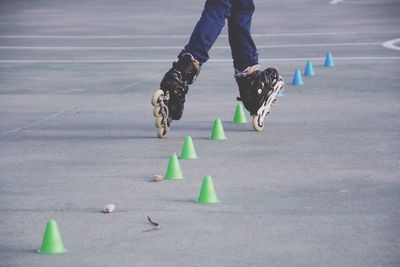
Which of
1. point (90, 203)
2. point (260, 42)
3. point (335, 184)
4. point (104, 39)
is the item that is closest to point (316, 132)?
point (335, 184)

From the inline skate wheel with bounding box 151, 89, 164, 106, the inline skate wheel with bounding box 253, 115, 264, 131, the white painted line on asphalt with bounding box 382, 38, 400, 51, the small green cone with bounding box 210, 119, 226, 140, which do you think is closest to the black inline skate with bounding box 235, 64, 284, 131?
the inline skate wheel with bounding box 253, 115, 264, 131

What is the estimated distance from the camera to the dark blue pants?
9.56m

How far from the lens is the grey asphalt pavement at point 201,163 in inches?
229

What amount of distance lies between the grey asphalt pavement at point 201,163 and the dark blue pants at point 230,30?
0.63 meters

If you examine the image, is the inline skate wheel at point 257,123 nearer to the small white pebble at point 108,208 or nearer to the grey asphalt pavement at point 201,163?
the grey asphalt pavement at point 201,163

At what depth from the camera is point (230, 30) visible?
32.7 feet

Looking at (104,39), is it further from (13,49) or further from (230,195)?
(230,195)

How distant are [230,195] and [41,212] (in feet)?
3.79

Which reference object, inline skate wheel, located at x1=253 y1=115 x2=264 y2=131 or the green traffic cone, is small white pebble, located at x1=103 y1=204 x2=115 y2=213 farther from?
inline skate wheel, located at x1=253 y1=115 x2=264 y2=131

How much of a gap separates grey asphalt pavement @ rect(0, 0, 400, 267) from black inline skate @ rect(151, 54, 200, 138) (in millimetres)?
164

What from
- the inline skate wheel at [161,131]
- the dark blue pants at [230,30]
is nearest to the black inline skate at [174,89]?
the inline skate wheel at [161,131]

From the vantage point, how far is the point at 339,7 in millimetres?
28000

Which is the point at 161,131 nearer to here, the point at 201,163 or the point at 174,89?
the point at 174,89

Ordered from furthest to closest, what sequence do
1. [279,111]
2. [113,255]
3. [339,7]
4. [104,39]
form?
[339,7]
[104,39]
[279,111]
[113,255]
